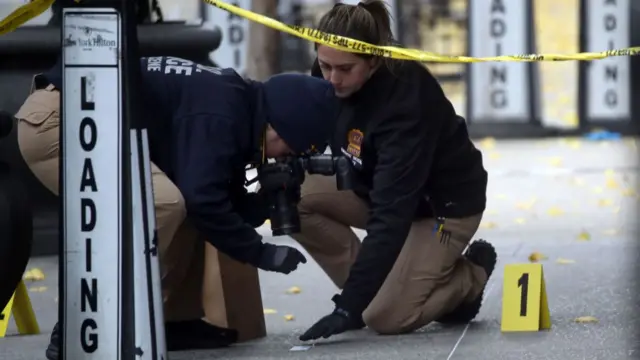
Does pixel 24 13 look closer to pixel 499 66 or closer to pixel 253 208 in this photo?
pixel 253 208

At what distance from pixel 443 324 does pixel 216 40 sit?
2.61 m

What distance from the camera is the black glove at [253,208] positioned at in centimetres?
486

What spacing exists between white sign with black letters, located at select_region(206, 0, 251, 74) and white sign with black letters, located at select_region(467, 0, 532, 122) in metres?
2.20

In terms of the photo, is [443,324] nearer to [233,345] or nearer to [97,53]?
[233,345]

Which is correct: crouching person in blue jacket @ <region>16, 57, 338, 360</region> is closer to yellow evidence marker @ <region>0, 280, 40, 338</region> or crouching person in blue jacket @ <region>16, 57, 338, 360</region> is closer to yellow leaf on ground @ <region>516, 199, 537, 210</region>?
yellow evidence marker @ <region>0, 280, 40, 338</region>

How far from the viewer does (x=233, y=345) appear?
5.11 metres

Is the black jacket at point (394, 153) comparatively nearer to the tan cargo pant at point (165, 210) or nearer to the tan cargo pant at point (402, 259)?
the tan cargo pant at point (402, 259)

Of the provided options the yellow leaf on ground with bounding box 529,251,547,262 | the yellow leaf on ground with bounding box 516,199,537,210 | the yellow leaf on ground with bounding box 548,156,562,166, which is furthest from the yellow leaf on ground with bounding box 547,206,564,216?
the yellow leaf on ground with bounding box 548,156,562,166

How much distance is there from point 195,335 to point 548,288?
6.11 ft

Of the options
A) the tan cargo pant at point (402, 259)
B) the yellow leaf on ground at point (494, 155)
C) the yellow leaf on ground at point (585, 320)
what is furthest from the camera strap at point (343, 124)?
the yellow leaf on ground at point (494, 155)

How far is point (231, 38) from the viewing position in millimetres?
13539

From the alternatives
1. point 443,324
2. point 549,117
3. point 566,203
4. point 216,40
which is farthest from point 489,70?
point 443,324

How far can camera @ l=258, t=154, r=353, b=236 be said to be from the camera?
4.72 meters

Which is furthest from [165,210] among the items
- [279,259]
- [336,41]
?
[336,41]
